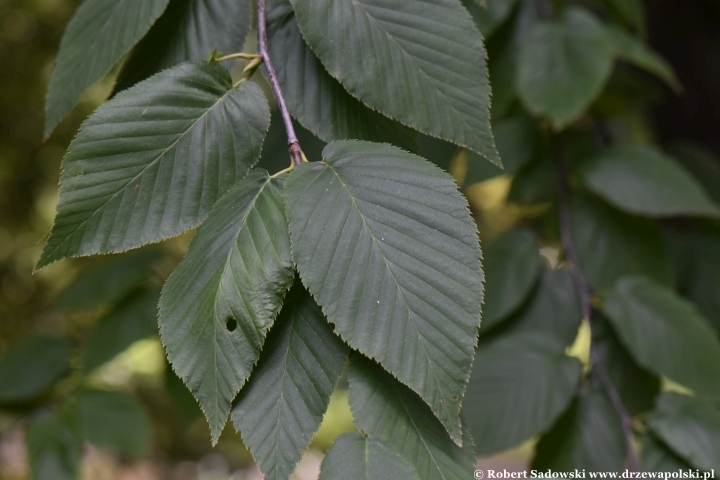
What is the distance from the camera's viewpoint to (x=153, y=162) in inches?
17.3

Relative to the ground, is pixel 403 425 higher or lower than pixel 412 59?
lower

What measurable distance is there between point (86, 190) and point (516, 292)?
25.4 inches

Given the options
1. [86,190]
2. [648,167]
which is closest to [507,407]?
[648,167]

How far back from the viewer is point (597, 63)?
896 mm

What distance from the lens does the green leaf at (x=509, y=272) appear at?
0.89 metres

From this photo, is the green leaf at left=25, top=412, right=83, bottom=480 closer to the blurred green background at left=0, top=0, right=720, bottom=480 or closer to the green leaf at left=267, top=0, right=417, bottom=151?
the blurred green background at left=0, top=0, right=720, bottom=480

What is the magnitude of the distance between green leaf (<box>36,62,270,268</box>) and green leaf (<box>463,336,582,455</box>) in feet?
1.66

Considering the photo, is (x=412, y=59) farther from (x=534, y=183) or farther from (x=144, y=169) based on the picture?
(x=534, y=183)

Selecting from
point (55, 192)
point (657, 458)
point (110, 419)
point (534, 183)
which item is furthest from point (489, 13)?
point (55, 192)

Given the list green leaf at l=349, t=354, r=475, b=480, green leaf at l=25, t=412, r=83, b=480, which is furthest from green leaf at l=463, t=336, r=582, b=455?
green leaf at l=25, t=412, r=83, b=480

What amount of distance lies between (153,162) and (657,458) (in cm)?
71

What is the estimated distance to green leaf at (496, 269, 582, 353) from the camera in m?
0.92

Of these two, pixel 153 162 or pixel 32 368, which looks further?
pixel 32 368

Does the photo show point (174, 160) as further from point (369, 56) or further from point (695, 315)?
point (695, 315)
